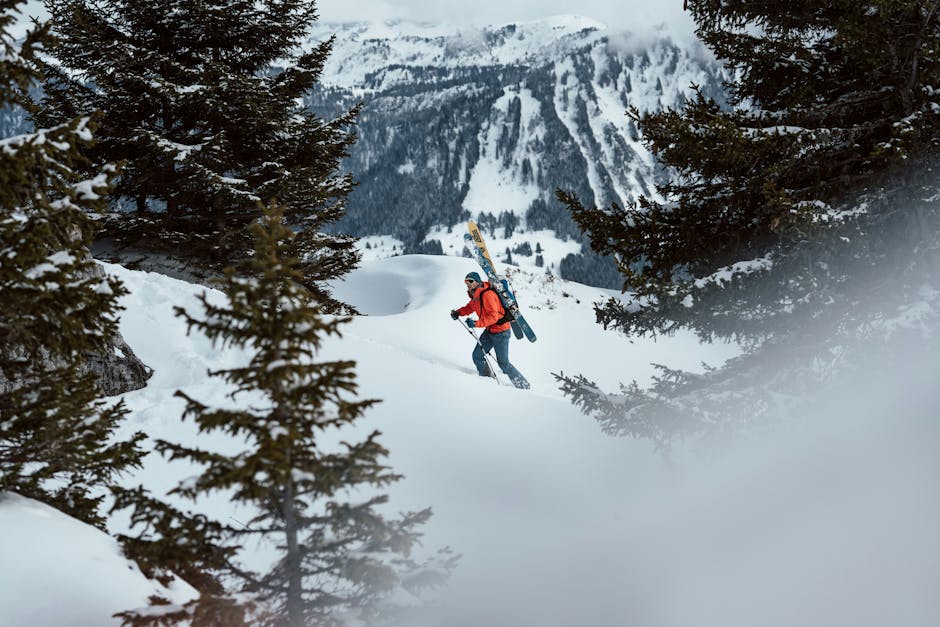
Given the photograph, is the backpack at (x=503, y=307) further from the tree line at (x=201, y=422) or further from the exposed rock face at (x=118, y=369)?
the exposed rock face at (x=118, y=369)

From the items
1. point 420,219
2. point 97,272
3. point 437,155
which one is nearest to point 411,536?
point 97,272

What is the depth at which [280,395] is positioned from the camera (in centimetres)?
226

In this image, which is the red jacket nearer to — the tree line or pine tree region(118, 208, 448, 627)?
the tree line

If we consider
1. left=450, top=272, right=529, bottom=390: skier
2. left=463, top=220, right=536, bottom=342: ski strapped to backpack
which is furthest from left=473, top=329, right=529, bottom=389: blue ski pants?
left=463, top=220, right=536, bottom=342: ski strapped to backpack

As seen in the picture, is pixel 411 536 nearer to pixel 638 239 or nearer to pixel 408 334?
pixel 638 239

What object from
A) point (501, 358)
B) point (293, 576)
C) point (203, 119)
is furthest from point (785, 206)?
point (203, 119)

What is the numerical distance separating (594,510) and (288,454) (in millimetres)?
3759

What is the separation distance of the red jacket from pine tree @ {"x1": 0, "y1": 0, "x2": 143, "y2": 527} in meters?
7.56

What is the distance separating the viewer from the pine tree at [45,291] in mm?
2680

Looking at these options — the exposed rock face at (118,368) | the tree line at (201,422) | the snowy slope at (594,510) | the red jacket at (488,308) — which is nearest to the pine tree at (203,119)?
the snowy slope at (594,510)

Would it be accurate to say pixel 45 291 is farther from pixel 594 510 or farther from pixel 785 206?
pixel 785 206

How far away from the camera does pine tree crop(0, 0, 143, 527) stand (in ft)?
8.79

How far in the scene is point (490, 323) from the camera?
34.3ft

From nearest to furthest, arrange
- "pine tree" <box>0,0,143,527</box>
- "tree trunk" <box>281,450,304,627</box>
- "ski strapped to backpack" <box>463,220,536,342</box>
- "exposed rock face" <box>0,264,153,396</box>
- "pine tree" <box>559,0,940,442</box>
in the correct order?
"tree trunk" <box>281,450,304,627</box> < "pine tree" <box>0,0,143,527</box> < "pine tree" <box>559,0,940,442</box> < "exposed rock face" <box>0,264,153,396</box> < "ski strapped to backpack" <box>463,220,536,342</box>
